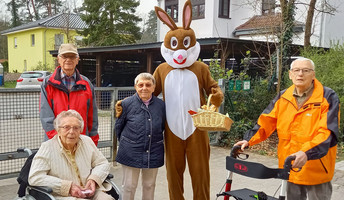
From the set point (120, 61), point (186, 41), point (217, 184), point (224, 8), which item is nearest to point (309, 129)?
point (186, 41)

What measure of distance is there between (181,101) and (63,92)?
1.17m

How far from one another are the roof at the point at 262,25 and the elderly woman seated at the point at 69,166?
6.70 meters

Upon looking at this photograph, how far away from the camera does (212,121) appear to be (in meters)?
2.93

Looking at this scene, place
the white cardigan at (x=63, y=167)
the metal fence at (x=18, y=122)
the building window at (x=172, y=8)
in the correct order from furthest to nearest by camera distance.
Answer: the building window at (x=172, y=8) < the metal fence at (x=18, y=122) < the white cardigan at (x=63, y=167)

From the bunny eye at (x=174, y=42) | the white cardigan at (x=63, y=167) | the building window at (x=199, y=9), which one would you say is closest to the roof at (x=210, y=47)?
the bunny eye at (x=174, y=42)

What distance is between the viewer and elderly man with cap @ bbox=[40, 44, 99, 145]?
10.3ft

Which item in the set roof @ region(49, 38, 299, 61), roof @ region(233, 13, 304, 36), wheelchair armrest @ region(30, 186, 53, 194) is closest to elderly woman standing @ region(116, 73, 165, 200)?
wheelchair armrest @ region(30, 186, 53, 194)

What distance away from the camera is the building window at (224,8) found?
59.1 feet

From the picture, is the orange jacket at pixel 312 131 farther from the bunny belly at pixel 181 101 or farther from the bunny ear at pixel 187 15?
the bunny ear at pixel 187 15

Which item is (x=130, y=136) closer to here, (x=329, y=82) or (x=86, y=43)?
(x=329, y=82)

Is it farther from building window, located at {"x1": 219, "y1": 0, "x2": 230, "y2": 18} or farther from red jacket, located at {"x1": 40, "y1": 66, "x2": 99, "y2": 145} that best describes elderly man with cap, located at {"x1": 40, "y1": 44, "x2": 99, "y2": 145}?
building window, located at {"x1": 219, "y1": 0, "x2": 230, "y2": 18}

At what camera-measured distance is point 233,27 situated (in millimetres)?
18531

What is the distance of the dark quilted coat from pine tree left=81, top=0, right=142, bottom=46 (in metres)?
21.8

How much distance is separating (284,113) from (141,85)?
135 centimetres
